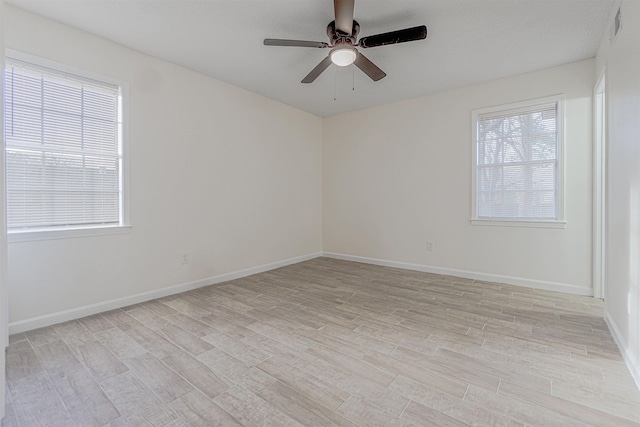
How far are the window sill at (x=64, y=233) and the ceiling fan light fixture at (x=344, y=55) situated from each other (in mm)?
2645

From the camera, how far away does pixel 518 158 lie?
3.72 m

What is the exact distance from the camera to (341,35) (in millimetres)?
2443

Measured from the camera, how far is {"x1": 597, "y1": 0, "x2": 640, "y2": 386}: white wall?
74.7 inches

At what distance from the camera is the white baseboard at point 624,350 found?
5.84 ft

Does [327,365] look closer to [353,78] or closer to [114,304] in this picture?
[114,304]

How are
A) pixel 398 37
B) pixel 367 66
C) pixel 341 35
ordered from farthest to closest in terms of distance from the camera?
pixel 367 66 → pixel 341 35 → pixel 398 37

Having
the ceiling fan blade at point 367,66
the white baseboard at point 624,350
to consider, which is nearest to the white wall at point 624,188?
the white baseboard at point 624,350

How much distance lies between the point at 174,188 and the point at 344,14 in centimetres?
256

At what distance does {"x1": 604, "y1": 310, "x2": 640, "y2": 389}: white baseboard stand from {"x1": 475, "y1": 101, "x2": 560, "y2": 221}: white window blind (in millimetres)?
1382

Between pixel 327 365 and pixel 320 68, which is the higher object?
pixel 320 68

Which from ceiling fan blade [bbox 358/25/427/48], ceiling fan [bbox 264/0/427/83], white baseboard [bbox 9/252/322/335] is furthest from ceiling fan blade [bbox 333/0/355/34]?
white baseboard [bbox 9/252/322/335]

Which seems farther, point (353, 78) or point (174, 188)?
point (353, 78)

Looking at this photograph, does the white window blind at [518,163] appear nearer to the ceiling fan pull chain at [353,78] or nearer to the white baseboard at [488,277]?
the white baseboard at [488,277]

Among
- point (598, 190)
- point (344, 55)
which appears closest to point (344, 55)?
point (344, 55)
